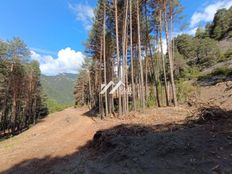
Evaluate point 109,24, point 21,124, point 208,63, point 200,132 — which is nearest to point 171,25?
point 109,24

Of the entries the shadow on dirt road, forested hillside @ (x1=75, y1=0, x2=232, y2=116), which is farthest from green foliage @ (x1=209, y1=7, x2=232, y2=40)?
the shadow on dirt road

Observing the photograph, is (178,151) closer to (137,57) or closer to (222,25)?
(137,57)

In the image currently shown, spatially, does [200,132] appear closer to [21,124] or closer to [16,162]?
[16,162]

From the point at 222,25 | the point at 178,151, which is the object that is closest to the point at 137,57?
the point at 178,151

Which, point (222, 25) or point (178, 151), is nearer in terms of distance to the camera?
point (178, 151)

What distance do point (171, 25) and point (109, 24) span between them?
21.6 ft

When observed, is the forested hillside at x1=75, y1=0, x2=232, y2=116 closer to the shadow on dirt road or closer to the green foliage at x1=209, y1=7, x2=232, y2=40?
the shadow on dirt road

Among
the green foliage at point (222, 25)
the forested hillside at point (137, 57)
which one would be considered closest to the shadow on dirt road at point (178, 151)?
the forested hillside at point (137, 57)

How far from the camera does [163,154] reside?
690cm

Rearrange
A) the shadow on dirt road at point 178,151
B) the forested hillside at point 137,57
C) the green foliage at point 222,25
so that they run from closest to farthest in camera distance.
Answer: the shadow on dirt road at point 178,151
the forested hillside at point 137,57
the green foliage at point 222,25

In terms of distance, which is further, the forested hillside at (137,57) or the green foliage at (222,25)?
the green foliage at (222,25)

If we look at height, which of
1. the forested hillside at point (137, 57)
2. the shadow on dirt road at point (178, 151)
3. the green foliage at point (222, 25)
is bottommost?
the shadow on dirt road at point (178, 151)

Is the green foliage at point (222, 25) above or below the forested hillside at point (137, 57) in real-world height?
above

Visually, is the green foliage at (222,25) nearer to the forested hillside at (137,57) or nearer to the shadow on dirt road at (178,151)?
the forested hillside at (137,57)
